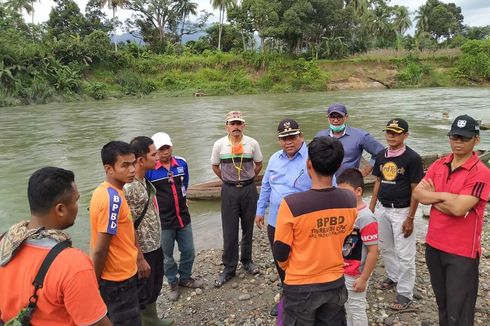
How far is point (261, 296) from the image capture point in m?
4.49

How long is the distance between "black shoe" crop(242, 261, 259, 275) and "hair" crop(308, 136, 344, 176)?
9.89 ft

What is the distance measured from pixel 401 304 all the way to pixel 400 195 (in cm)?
109

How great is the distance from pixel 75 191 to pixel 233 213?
295cm

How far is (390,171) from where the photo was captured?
13.2 feet

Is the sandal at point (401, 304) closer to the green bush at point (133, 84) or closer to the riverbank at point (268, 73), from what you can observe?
the riverbank at point (268, 73)

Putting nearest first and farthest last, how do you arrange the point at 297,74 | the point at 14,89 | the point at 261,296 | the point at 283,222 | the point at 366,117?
the point at 283,222 → the point at 261,296 → the point at 366,117 → the point at 14,89 → the point at 297,74

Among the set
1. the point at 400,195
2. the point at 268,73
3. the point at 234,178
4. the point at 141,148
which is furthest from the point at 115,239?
the point at 268,73

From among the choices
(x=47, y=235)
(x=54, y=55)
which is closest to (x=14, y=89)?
(x=54, y=55)

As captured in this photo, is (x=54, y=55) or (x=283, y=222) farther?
(x=54, y=55)

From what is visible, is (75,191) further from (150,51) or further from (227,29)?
(227,29)

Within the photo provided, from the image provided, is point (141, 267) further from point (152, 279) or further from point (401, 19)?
point (401, 19)

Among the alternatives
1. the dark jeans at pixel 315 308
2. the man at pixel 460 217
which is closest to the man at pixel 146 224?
the dark jeans at pixel 315 308

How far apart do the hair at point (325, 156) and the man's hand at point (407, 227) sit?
190 cm

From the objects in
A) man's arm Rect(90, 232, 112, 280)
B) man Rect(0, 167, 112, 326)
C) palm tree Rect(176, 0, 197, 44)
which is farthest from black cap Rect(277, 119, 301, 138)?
palm tree Rect(176, 0, 197, 44)
